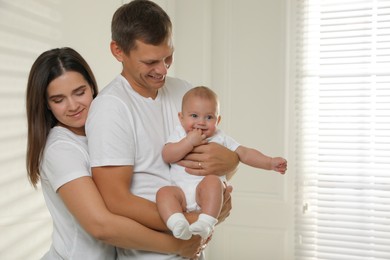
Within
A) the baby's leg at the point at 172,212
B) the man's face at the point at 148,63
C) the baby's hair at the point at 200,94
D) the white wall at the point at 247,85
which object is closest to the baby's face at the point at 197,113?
the baby's hair at the point at 200,94

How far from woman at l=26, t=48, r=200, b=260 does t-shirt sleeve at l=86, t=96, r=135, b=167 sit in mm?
97

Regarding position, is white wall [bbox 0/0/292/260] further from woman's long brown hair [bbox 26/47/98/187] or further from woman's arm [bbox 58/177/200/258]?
woman's arm [bbox 58/177/200/258]

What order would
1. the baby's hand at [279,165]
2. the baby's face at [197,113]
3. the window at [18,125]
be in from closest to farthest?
the baby's face at [197,113]
the baby's hand at [279,165]
the window at [18,125]

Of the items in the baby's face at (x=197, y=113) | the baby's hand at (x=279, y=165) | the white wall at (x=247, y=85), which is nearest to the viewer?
the baby's face at (x=197, y=113)

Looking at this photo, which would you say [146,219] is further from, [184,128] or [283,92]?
[283,92]

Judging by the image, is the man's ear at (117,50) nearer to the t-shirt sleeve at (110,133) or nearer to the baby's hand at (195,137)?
the t-shirt sleeve at (110,133)

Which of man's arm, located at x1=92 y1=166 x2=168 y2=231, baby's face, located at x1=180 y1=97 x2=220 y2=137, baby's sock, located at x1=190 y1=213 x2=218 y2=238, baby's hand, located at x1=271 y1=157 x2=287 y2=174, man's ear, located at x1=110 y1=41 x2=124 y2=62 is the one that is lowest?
baby's sock, located at x1=190 y1=213 x2=218 y2=238

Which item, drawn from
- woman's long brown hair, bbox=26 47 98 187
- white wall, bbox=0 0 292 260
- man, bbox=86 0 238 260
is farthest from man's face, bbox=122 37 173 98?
white wall, bbox=0 0 292 260

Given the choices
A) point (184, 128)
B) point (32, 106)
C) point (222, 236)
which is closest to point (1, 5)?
point (32, 106)

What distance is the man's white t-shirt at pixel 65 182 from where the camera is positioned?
167 cm

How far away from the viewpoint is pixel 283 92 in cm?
396

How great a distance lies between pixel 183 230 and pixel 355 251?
103 inches

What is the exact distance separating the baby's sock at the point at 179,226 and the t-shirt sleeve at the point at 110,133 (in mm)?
225

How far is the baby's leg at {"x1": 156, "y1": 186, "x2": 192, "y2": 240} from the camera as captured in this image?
1590 mm
